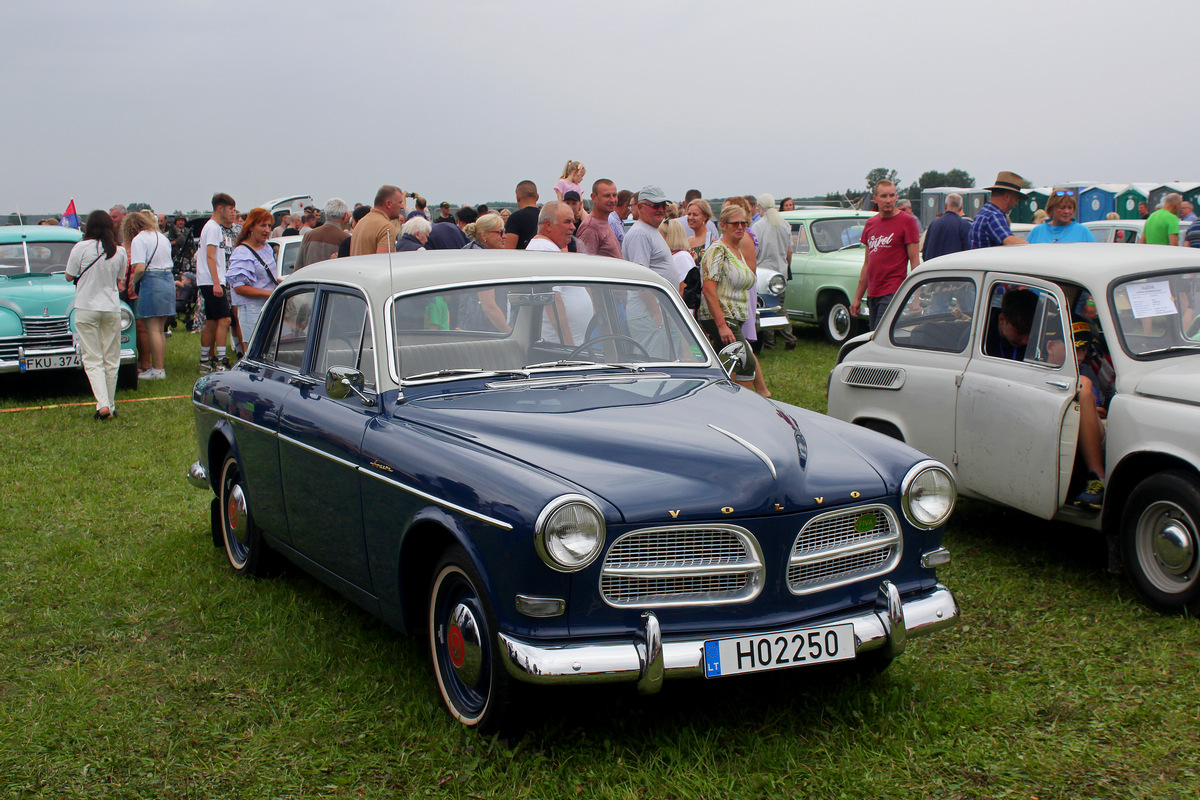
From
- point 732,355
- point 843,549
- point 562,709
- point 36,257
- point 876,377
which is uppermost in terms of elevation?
point 36,257

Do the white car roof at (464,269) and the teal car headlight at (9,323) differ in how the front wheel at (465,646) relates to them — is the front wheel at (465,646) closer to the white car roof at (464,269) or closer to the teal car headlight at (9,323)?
the white car roof at (464,269)

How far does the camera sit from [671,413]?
413 cm

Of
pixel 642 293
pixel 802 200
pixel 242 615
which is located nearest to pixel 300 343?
pixel 242 615

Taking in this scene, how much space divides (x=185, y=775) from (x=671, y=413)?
2077 millimetres

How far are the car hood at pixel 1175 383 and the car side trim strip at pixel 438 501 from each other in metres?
3.12

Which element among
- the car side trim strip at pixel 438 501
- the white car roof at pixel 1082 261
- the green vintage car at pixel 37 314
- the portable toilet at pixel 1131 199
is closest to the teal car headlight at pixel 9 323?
the green vintage car at pixel 37 314

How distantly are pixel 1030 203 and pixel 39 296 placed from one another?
28.2 m

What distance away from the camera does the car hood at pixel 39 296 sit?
11156mm

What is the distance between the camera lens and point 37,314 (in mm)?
11156

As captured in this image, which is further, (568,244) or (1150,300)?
(568,244)

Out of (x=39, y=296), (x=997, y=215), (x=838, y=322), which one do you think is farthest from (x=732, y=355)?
(x=838, y=322)

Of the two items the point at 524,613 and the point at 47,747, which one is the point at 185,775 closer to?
the point at 47,747

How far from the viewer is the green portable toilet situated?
103 ft

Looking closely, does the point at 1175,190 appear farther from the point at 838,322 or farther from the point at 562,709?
the point at 562,709
